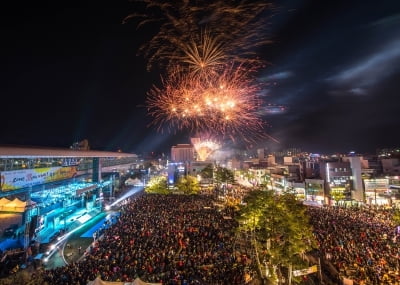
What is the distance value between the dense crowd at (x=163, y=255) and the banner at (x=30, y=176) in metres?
8.35

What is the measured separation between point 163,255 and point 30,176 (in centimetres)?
1474

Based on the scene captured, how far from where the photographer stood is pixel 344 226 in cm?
1800

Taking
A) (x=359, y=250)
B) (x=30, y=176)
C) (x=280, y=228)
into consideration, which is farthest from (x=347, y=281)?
(x=30, y=176)

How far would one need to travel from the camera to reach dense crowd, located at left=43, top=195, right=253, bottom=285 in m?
10.4

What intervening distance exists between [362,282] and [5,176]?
23.2 m

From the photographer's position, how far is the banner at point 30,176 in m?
16.6

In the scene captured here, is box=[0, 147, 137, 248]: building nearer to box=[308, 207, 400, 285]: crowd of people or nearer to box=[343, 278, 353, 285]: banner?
box=[343, 278, 353, 285]: banner

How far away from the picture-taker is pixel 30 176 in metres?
19.4

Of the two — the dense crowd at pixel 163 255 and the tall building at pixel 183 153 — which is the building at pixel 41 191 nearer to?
the dense crowd at pixel 163 255

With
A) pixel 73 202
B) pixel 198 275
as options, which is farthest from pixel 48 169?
pixel 198 275

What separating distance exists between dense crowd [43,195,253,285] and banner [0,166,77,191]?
835 centimetres

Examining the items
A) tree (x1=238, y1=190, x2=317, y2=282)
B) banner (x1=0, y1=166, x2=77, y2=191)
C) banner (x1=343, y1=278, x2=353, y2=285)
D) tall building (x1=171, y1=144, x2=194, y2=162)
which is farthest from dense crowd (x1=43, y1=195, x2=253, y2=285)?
tall building (x1=171, y1=144, x2=194, y2=162)

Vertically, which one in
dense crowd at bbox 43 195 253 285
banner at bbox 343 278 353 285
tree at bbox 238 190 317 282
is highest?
tree at bbox 238 190 317 282

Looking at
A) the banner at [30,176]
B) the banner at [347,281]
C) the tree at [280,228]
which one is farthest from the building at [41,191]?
the banner at [347,281]
